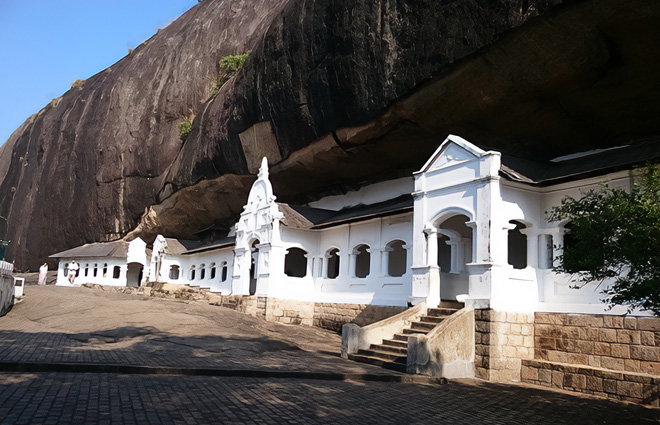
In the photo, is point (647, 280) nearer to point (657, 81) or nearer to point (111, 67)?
point (657, 81)

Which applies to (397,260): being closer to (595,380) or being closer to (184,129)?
(595,380)

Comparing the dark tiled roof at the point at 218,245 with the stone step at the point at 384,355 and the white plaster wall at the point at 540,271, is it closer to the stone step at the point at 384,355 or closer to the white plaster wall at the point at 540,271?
the stone step at the point at 384,355

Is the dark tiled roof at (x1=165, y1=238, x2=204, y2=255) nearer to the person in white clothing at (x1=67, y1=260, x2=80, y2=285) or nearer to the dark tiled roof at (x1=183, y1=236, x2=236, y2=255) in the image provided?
the dark tiled roof at (x1=183, y1=236, x2=236, y2=255)

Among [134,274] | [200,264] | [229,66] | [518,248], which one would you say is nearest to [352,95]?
[518,248]

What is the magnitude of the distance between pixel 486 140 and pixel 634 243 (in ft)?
35.0

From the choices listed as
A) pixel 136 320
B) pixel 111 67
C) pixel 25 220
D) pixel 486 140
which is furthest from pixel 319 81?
pixel 25 220

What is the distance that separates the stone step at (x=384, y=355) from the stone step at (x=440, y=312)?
1810mm

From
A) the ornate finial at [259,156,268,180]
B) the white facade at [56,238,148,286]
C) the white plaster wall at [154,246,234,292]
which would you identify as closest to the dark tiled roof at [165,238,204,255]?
the white plaster wall at [154,246,234,292]

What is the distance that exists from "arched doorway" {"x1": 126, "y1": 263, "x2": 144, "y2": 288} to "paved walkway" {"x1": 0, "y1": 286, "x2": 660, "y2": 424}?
85.1ft

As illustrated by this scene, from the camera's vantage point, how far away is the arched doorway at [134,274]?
140ft

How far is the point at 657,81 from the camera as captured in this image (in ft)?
45.6

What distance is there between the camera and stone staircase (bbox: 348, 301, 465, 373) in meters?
13.6

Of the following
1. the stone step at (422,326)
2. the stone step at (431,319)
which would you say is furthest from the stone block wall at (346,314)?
the stone step at (422,326)

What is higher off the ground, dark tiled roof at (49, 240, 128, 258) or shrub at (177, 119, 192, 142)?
shrub at (177, 119, 192, 142)
